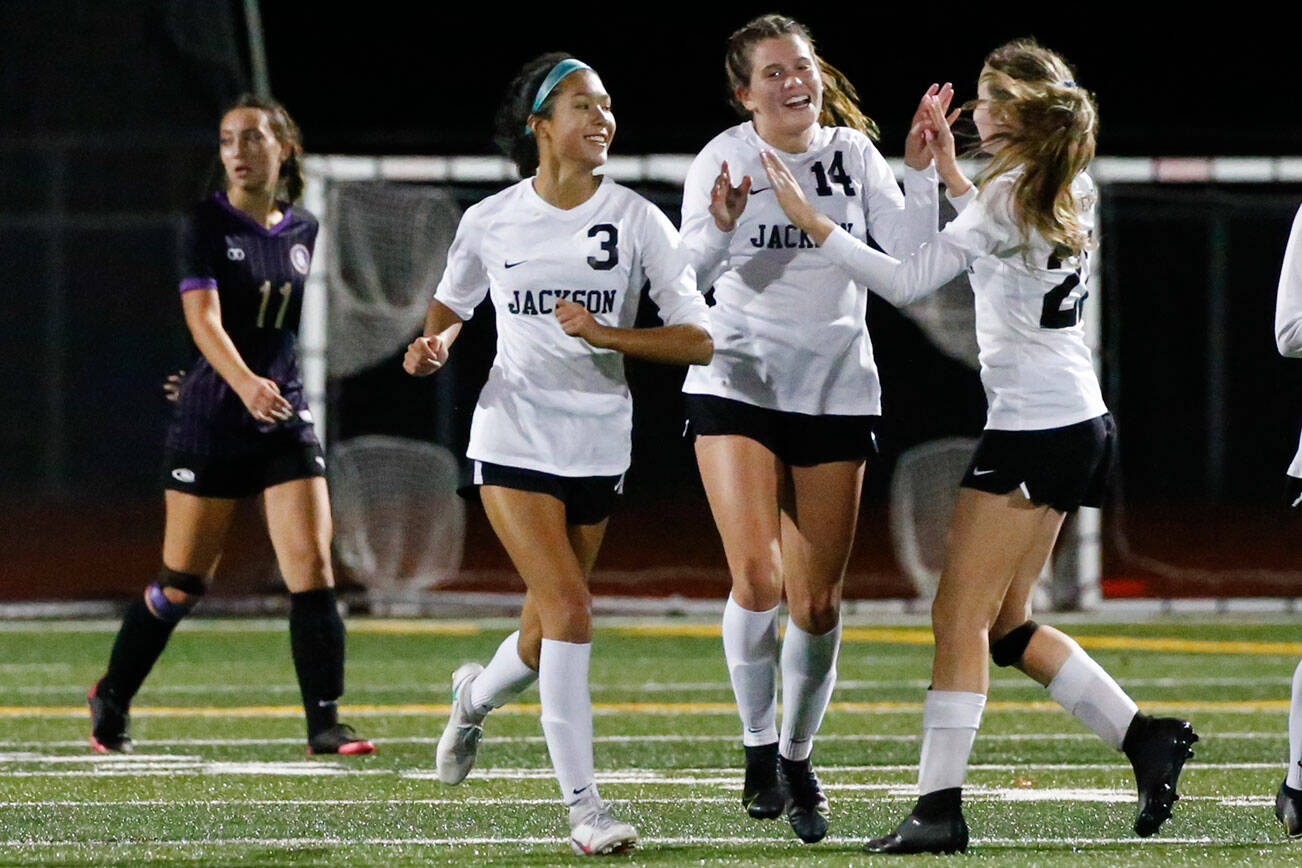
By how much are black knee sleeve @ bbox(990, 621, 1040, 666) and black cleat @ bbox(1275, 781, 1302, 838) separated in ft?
2.32

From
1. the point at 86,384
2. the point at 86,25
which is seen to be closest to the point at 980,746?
the point at 86,25

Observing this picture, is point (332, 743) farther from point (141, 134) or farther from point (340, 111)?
point (340, 111)

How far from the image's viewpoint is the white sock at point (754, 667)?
5.93 meters

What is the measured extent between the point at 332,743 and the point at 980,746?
6.94ft

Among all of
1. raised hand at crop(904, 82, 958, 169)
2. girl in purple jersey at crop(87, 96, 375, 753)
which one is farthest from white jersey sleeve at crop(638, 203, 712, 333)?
girl in purple jersey at crop(87, 96, 375, 753)

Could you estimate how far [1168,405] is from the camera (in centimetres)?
3212

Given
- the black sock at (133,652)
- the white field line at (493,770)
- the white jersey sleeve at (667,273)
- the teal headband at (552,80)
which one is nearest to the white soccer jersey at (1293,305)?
the white jersey sleeve at (667,273)

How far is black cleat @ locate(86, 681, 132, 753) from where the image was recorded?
7.43m

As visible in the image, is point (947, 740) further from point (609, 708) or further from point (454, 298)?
point (609, 708)

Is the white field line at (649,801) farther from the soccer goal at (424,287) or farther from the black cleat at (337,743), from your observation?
the soccer goal at (424,287)

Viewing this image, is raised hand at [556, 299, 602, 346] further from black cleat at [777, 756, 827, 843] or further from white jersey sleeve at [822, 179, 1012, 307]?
black cleat at [777, 756, 827, 843]

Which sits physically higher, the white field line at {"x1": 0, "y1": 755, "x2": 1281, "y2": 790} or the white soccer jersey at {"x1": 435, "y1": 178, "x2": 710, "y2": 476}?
the white soccer jersey at {"x1": 435, "y1": 178, "x2": 710, "y2": 476}

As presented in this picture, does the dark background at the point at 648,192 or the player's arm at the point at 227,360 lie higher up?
the player's arm at the point at 227,360

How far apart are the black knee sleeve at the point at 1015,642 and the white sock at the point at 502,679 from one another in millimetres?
1255
